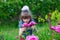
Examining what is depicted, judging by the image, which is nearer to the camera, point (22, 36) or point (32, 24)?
point (32, 24)

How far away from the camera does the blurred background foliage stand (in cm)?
823

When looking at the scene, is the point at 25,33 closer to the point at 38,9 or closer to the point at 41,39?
the point at 41,39

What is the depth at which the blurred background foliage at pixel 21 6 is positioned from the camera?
8.23 meters

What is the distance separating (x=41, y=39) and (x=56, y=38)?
333mm

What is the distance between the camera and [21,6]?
27.5ft

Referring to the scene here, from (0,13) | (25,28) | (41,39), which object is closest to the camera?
(25,28)

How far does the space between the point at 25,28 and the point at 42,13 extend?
20.1ft

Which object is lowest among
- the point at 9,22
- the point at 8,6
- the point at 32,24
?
the point at 9,22

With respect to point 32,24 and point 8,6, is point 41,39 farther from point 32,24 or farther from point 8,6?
point 8,6

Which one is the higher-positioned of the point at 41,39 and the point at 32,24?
the point at 32,24

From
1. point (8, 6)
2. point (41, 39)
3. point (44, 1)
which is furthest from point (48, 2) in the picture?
point (41, 39)

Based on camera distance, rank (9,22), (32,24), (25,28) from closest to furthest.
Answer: (32,24) < (25,28) < (9,22)

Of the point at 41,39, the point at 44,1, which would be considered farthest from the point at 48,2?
the point at 41,39

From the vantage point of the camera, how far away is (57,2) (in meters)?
8.73
